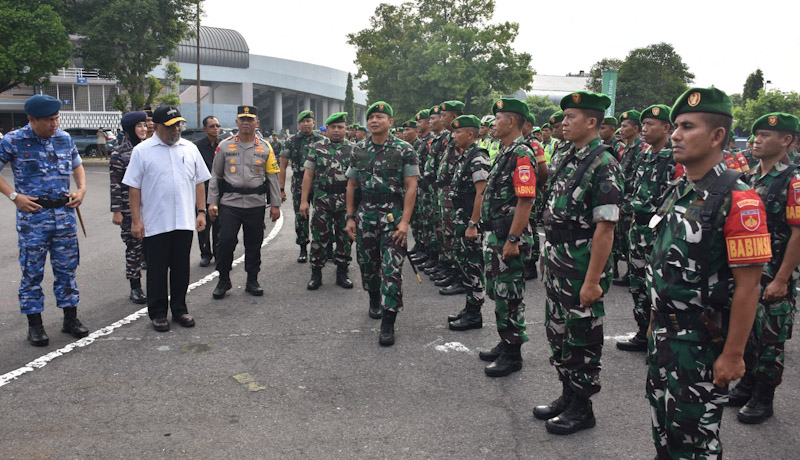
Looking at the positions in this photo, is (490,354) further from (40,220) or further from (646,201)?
(40,220)

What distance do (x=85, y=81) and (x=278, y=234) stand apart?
139 ft

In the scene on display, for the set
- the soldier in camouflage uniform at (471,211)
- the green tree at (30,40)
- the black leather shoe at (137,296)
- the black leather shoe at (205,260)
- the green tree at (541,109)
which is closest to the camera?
the soldier in camouflage uniform at (471,211)

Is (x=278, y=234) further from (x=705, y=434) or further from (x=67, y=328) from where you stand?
(x=705, y=434)

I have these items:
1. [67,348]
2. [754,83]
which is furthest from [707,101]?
[754,83]

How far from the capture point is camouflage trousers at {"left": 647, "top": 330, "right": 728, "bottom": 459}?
8.22ft

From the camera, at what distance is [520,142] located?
175 inches

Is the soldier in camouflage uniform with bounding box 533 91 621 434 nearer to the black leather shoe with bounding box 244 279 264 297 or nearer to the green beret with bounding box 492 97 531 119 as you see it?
the green beret with bounding box 492 97 531 119

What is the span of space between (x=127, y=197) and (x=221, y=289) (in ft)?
5.18

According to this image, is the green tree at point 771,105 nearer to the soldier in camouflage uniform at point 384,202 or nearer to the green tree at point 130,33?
the green tree at point 130,33

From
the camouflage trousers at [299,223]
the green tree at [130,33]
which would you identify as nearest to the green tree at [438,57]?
the green tree at [130,33]

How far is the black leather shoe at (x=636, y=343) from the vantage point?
5.15m

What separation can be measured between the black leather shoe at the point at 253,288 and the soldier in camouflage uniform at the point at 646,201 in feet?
13.4

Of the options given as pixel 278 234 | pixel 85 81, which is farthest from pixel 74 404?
pixel 85 81

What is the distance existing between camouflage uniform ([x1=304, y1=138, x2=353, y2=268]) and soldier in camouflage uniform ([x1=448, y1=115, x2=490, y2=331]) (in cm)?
219
